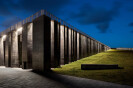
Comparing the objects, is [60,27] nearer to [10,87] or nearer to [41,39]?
[41,39]

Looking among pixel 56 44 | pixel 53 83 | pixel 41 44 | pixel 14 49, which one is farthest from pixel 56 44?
pixel 53 83

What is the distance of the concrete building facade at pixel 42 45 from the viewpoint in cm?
1475

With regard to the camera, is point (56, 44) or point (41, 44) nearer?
point (41, 44)

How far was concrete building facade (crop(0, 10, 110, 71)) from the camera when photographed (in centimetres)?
1475

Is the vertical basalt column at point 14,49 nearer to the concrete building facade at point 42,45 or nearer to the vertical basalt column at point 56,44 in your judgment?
the concrete building facade at point 42,45

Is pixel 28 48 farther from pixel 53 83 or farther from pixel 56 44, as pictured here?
pixel 53 83

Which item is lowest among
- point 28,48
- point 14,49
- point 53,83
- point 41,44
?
point 53,83

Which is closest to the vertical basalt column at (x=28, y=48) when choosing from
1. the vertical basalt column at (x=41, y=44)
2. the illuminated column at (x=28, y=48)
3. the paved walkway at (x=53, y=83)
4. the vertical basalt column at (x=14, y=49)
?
the illuminated column at (x=28, y=48)

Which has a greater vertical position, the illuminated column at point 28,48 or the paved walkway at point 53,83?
the illuminated column at point 28,48

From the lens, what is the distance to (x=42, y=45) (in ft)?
47.6

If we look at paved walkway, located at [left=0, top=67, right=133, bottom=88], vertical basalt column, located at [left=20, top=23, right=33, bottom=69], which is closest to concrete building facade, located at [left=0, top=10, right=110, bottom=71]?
vertical basalt column, located at [left=20, top=23, right=33, bottom=69]

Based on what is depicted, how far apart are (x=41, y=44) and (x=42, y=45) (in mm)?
245

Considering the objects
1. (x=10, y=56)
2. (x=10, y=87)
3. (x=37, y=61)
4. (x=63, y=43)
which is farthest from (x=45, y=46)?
(x=10, y=56)

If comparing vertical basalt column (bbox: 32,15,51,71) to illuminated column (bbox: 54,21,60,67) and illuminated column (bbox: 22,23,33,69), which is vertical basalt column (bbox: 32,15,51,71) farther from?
illuminated column (bbox: 54,21,60,67)
